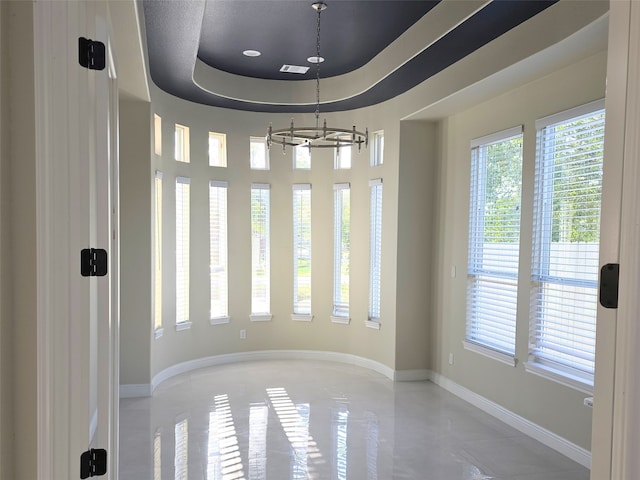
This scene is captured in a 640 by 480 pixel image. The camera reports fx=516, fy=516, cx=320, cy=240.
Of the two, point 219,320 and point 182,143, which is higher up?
point 182,143

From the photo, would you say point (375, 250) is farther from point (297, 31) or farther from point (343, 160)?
point (297, 31)

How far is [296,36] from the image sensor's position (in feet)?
15.4

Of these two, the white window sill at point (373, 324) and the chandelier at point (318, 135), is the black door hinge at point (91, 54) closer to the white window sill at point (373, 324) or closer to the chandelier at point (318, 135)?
the chandelier at point (318, 135)

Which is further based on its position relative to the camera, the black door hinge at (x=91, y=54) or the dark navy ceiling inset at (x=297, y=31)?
the dark navy ceiling inset at (x=297, y=31)

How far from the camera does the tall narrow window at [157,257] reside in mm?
5391

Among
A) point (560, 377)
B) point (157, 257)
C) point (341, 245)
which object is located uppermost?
point (341, 245)

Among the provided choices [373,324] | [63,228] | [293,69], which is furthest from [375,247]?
[63,228]

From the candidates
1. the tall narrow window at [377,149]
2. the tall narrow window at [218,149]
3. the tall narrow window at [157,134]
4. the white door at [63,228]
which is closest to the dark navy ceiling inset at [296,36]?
the tall narrow window at [157,134]

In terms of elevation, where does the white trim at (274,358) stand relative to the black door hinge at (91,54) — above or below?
below

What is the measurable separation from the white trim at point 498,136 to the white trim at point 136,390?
4.03m

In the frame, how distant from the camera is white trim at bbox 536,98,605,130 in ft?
11.7

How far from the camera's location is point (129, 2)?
9.30ft

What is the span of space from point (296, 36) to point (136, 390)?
12.3 ft

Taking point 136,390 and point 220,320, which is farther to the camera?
point 220,320
